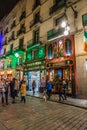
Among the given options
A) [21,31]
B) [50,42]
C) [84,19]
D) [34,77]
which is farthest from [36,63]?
[84,19]

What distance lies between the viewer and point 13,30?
29.5 metres

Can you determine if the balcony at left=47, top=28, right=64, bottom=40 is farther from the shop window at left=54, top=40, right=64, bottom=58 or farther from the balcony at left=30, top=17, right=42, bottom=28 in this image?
the balcony at left=30, top=17, right=42, bottom=28

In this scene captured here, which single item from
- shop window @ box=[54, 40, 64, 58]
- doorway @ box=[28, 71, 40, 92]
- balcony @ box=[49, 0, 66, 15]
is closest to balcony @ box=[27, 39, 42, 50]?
shop window @ box=[54, 40, 64, 58]

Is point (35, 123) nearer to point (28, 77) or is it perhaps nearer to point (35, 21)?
point (28, 77)

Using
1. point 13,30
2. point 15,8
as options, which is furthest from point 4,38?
point 15,8

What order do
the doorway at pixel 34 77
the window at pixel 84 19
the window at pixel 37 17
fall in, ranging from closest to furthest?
the window at pixel 84 19, the doorway at pixel 34 77, the window at pixel 37 17

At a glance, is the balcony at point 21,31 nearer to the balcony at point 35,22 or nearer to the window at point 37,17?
the balcony at point 35,22

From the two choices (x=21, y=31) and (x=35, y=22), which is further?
(x=21, y=31)

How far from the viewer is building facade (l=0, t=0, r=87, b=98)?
47.9 ft

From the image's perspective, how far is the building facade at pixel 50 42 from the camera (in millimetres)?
14609

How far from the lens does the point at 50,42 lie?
18578 mm

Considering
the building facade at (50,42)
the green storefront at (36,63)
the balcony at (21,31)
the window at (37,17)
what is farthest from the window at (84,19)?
the balcony at (21,31)

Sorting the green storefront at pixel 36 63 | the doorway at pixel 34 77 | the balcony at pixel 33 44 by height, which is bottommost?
the doorway at pixel 34 77

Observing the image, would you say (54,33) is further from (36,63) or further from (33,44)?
(36,63)
